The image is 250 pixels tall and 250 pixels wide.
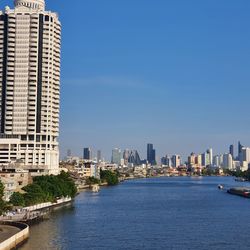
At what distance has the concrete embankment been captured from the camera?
122 feet

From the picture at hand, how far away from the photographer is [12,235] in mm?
39906

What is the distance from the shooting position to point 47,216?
60656mm

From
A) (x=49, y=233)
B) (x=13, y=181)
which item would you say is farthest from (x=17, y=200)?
(x=49, y=233)

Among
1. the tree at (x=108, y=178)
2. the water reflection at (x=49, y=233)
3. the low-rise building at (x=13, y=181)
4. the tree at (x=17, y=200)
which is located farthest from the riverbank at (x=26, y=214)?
the tree at (x=108, y=178)

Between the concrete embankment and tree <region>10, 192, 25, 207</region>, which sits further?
tree <region>10, 192, 25, 207</region>

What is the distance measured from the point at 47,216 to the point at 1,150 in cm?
5151

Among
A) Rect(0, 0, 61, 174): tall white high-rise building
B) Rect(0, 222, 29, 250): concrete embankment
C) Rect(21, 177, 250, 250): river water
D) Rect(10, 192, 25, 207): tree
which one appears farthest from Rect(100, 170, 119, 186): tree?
Rect(0, 222, 29, 250): concrete embankment

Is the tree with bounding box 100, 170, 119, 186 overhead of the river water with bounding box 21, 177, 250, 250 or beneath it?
A: overhead

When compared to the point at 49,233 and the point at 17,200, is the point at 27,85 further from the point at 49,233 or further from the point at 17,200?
the point at 49,233

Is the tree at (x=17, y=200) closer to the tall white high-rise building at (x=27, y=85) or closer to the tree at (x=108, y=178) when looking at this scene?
the tall white high-rise building at (x=27, y=85)

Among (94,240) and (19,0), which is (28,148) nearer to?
(19,0)

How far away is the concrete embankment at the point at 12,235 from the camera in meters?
37.2

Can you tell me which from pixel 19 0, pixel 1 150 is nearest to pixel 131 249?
pixel 1 150

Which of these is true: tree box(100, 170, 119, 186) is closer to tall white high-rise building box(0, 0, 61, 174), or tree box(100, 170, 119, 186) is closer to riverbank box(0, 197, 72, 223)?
tall white high-rise building box(0, 0, 61, 174)
